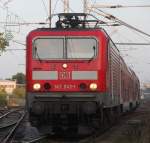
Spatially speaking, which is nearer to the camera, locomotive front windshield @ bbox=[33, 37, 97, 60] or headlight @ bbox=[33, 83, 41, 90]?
headlight @ bbox=[33, 83, 41, 90]

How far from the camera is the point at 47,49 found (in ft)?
59.6

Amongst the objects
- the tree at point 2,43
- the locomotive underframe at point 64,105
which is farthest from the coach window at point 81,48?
the tree at point 2,43

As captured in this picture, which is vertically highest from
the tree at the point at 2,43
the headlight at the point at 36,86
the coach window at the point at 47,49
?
the tree at the point at 2,43

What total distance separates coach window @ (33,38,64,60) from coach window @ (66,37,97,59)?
279 millimetres

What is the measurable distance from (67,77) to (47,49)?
103 cm

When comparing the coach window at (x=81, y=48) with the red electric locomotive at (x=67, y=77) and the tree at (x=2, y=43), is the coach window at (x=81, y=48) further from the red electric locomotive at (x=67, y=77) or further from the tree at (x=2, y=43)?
the tree at (x=2, y=43)

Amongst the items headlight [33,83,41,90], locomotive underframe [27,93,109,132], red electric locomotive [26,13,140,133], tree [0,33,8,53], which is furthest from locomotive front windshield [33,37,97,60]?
tree [0,33,8,53]

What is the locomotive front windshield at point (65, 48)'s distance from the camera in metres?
18.1

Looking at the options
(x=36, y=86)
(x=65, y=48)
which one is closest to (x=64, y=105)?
(x=36, y=86)

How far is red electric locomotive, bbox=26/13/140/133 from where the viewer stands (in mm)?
17734

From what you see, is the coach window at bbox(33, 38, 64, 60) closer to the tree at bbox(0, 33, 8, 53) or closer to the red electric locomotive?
the red electric locomotive

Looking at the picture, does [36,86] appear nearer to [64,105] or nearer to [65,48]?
[64,105]

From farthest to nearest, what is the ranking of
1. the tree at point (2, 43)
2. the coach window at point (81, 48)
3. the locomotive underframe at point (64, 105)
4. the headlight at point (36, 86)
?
the tree at point (2, 43), the coach window at point (81, 48), the headlight at point (36, 86), the locomotive underframe at point (64, 105)

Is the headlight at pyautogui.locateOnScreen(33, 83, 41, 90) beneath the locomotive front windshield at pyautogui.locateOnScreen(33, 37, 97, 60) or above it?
beneath
